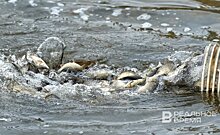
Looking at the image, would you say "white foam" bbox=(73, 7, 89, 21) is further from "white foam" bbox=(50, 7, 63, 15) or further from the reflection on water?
the reflection on water

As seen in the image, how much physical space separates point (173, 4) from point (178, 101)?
3.67 m

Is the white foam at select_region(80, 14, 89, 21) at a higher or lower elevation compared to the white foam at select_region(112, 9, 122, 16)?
lower

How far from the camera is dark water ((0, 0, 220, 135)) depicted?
4.26 m

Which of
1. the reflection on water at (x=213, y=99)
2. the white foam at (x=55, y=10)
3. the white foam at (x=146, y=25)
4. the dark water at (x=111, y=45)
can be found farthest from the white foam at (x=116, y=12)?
the reflection on water at (x=213, y=99)

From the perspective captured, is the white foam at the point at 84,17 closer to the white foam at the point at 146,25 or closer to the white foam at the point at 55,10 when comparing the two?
the white foam at the point at 55,10

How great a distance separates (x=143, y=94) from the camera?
4.71m

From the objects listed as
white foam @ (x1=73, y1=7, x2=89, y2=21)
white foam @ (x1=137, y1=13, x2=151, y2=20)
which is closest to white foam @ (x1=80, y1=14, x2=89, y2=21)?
white foam @ (x1=73, y1=7, x2=89, y2=21)

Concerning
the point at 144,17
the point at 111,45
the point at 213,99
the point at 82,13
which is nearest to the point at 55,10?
the point at 82,13

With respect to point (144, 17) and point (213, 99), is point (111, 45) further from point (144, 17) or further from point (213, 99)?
point (213, 99)

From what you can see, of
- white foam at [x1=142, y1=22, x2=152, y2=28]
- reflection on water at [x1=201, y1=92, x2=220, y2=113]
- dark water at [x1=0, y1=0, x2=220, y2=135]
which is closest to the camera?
dark water at [x1=0, y1=0, x2=220, y2=135]

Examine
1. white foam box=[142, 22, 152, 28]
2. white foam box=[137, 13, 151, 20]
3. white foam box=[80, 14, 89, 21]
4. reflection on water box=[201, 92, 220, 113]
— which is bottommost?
white foam box=[80, 14, 89, 21]

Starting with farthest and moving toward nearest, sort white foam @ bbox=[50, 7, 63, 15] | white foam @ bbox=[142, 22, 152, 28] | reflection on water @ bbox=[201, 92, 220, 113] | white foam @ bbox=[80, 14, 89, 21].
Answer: white foam @ bbox=[50, 7, 63, 15]
white foam @ bbox=[80, 14, 89, 21]
white foam @ bbox=[142, 22, 152, 28]
reflection on water @ bbox=[201, 92, 220, 113]

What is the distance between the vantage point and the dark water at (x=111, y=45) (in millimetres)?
4262

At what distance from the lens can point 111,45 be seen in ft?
21.2
